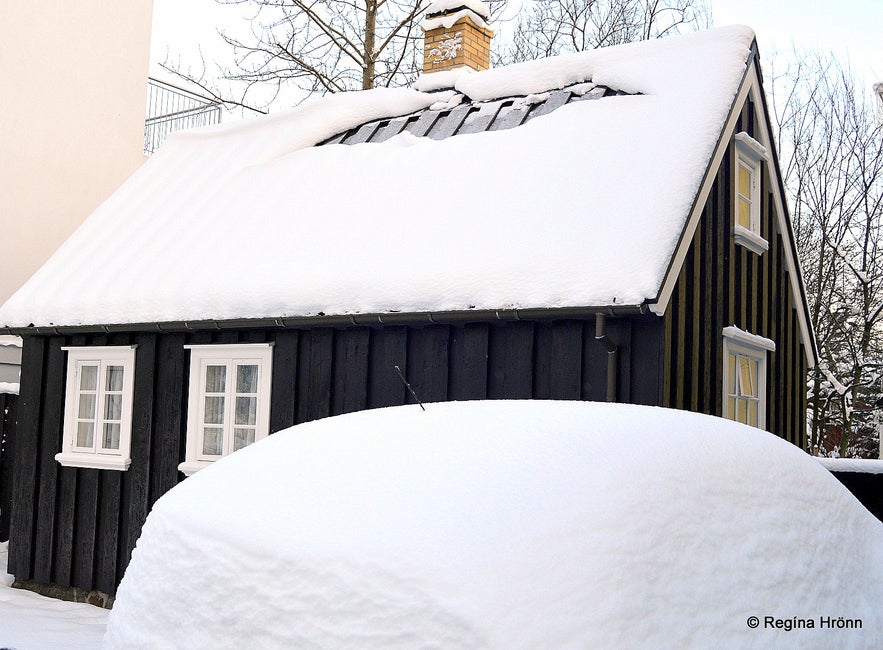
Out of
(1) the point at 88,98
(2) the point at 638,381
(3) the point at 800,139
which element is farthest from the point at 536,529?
(3) the point at 800,139

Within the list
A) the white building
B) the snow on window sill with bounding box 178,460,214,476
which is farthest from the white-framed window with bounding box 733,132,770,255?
the white building

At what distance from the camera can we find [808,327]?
11172mm

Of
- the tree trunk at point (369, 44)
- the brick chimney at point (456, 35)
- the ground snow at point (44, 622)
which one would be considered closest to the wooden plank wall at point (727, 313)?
the brick chimney at point (456, 35)

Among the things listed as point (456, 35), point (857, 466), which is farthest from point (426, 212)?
point (456, 35)

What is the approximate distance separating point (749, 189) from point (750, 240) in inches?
31.4

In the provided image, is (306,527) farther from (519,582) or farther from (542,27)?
(542,27)

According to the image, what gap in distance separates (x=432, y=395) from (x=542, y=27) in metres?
18.2

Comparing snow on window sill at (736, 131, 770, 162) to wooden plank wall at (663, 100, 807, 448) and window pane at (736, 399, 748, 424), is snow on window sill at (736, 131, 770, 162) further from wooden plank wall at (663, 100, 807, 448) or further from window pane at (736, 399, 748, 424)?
window pane at (736, 399, 748, 424)

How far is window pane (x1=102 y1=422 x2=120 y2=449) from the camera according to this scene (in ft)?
31.1

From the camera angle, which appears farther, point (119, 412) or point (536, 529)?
point (119, 412)

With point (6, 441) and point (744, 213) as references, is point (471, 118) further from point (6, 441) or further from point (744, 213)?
point (6, 441)

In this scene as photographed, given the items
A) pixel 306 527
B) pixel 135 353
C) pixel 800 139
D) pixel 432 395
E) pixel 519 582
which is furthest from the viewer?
pixel 800 139

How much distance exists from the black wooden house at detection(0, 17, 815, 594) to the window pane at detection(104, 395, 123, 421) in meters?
0.02

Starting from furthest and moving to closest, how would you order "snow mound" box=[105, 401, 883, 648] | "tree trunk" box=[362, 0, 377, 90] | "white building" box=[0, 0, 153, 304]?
"tree trunk" box=[362, 0, 377, 90] < "white building" box=[0, 0, 153, 304] < "snow mound" box=[105, 401, 883, 648]
